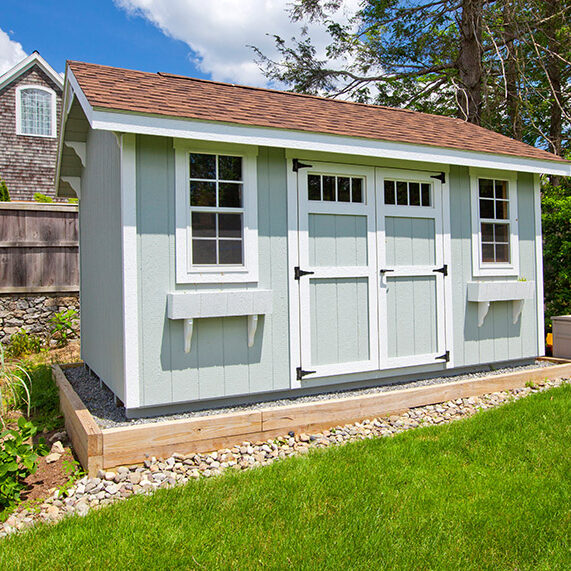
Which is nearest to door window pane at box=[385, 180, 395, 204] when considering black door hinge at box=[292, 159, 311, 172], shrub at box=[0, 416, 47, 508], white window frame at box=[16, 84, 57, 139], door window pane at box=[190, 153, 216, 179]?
black door hinge at box=[292, 159, 311, 172]

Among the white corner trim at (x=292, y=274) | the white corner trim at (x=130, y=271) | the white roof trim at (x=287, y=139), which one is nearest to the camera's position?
the white roof trim at (x=287, y=139)

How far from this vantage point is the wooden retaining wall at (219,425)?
134 inches

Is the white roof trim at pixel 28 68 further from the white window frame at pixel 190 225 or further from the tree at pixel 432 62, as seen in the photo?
the white window frame at pixel 190 225

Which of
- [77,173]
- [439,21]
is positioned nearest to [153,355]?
[77,173]

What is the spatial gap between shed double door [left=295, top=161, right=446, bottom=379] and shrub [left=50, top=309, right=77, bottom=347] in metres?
5.32

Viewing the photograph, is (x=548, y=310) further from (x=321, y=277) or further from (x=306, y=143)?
(x=306, y=143)

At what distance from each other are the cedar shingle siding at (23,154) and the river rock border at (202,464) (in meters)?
11.4

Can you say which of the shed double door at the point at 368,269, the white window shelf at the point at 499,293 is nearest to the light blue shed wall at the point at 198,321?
the shed double door at the point at 368,269

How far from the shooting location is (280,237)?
4477 mm

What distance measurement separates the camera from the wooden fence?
8.06m

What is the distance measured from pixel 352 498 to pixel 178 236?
2356 mm

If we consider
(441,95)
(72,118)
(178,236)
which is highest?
(441,95)

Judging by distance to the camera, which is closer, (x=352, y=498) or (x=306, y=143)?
(x=352, y=498)

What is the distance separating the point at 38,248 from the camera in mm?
8234
